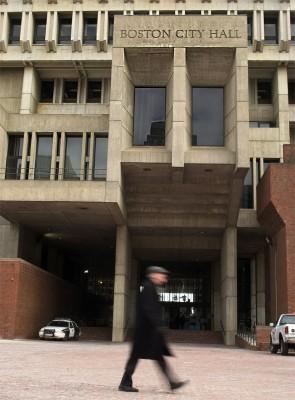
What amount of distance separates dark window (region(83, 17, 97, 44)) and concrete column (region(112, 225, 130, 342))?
58.2 feet

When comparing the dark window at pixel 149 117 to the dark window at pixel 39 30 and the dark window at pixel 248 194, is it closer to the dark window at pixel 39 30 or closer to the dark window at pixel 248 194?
the dark window at pixel 248 194

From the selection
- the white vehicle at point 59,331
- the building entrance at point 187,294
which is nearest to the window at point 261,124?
the building entrance at point 187,294

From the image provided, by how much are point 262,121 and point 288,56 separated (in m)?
5.40

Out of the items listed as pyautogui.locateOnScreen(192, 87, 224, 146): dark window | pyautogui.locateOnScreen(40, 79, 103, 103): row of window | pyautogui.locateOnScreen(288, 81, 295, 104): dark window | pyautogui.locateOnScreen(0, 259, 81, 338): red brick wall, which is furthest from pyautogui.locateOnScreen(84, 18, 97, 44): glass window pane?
pyautogui.locateOnScreen(0, 259, 81, 338): red brick wall

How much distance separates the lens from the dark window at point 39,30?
48.5 m

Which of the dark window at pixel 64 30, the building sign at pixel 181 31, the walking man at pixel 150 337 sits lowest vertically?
the walking man at pixel 150 337

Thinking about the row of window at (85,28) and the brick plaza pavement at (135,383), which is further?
the row of window at (85,28)

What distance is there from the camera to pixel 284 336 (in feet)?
72.7

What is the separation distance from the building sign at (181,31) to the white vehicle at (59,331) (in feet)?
57.2

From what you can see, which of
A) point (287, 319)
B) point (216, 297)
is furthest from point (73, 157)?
point (287, 319)

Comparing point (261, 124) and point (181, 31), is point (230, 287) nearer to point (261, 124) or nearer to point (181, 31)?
point (261, 124)

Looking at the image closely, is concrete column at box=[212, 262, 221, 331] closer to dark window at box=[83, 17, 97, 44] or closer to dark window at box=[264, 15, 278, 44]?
dark window at box=[264, 15, 278, 44]

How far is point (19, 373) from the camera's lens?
11.3m

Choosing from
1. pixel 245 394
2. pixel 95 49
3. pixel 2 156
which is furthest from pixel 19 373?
pixel 95 49
